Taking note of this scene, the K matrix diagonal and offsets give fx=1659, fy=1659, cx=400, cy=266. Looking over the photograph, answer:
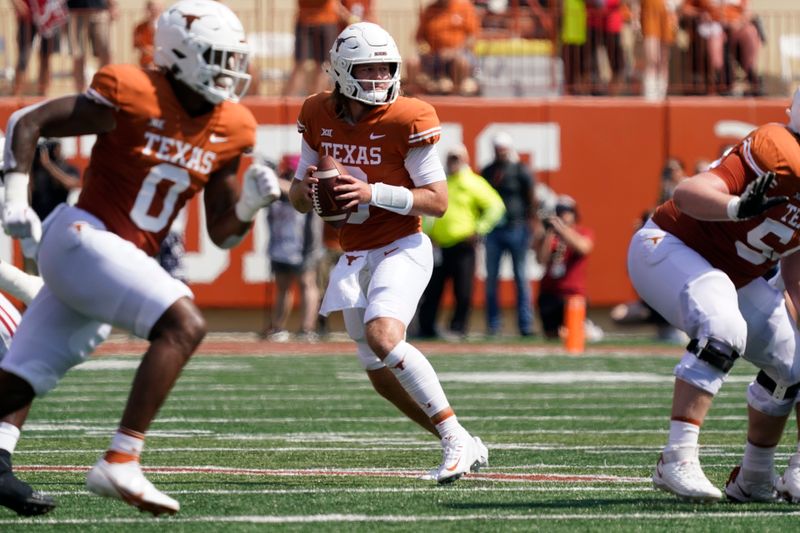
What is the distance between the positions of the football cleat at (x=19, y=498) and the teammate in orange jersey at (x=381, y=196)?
1594 millimetres

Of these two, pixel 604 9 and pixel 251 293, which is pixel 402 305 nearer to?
pixel 251 293

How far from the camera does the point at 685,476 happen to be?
5629 millimetres

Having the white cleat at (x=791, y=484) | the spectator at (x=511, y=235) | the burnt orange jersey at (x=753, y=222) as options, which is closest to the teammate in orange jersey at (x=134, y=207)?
the burnt orange jersey at (x=753, y=222)

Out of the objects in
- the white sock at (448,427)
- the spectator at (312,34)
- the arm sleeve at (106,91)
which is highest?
the arm sleeve at (106,91)

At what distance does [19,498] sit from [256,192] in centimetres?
127

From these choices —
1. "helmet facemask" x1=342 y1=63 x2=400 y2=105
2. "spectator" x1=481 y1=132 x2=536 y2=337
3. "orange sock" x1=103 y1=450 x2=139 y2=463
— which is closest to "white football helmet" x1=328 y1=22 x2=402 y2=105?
"helmet facemask" x1=342 y1=63 x2=400 y2=105

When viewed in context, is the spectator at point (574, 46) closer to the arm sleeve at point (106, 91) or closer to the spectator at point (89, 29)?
the spectator at point (89, 29)

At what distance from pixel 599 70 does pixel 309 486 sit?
42.6ft

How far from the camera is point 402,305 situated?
6.61 m

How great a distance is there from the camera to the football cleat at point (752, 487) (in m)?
6.00

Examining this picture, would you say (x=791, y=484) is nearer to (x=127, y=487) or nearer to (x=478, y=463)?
(x=478, y=463)

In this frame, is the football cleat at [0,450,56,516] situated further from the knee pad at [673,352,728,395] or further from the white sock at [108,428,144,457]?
the knee pad at [673,352,728,395]

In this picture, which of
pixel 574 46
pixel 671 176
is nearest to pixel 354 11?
pixel 574 46

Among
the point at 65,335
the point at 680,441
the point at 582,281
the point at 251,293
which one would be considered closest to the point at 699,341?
the point at 680,441
